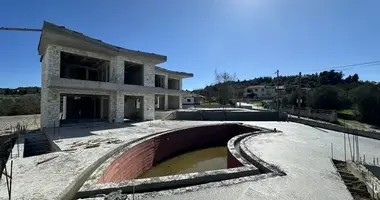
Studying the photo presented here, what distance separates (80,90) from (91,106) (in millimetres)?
6639

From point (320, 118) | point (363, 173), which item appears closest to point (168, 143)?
point (363, 173)

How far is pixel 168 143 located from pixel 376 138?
40.6 feet

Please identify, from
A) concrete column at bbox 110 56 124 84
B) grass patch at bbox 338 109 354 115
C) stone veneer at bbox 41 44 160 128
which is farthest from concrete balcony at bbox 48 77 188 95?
grass patch at bbox 338 109 354 115

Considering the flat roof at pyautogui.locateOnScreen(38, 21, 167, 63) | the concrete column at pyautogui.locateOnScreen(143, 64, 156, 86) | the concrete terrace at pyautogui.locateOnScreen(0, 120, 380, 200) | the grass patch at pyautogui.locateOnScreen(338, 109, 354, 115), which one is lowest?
the concrete terrace at pyautogui.locateOnScreen(0, 120, 380, 200)

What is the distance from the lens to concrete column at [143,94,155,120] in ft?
59.4

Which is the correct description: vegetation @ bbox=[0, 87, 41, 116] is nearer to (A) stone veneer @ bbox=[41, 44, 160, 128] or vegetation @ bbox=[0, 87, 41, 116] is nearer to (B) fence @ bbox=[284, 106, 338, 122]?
(A) stone veneer @ bbox=[41, 44, 160, 128]

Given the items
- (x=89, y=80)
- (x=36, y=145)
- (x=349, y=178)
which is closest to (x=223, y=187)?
(x=349, y=178)

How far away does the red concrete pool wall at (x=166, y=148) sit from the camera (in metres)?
6.34

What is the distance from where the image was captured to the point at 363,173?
496cm

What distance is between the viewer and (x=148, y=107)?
1834 centimetres

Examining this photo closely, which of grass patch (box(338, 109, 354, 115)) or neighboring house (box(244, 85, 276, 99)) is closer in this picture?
grass patch (box(338, 109, 354, 115))

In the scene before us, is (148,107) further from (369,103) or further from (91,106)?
(369,103)

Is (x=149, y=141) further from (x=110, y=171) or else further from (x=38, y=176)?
(x=38, y=176)

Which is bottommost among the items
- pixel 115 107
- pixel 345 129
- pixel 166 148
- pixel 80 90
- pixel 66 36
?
pixel 166 148
